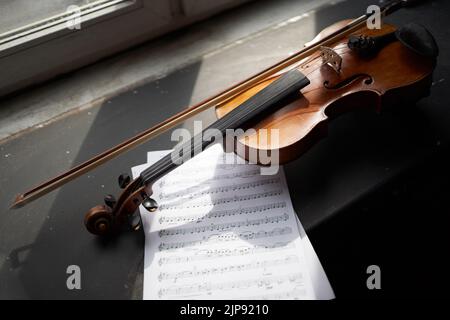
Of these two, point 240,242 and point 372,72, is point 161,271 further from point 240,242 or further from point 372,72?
point 372,72

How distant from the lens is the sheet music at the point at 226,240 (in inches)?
35.1

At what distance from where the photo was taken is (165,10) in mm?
1300

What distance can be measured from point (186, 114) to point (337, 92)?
0.31 meters

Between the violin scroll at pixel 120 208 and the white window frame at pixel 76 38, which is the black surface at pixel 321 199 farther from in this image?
the white window frame at pixel 76 38

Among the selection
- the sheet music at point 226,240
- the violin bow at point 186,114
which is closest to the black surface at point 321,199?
the sheet music at point 226,240

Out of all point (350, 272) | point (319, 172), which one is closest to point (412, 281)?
point (350, 272)

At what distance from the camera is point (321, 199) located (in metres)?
1.00

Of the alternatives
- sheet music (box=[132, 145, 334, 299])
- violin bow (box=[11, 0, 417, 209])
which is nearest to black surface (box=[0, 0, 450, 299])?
sheet music (box=[132, 145, 334, 299])

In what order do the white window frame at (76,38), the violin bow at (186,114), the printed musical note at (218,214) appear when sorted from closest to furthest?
the violin bow at (186,114)
the printed musical note at (218,214)
the white window frame at (76,38)

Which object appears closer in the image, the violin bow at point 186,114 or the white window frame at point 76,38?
the violin bow at point 186,114

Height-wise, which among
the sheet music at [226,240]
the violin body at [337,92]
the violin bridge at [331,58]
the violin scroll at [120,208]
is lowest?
the sheet music at [226,240]

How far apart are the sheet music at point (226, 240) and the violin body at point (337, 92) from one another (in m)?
0.11

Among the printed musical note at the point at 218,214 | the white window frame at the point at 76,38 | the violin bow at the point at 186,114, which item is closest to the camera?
the violin bow at the point at 186,114

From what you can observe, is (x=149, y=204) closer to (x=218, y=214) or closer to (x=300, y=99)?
(x=218, y=214)
